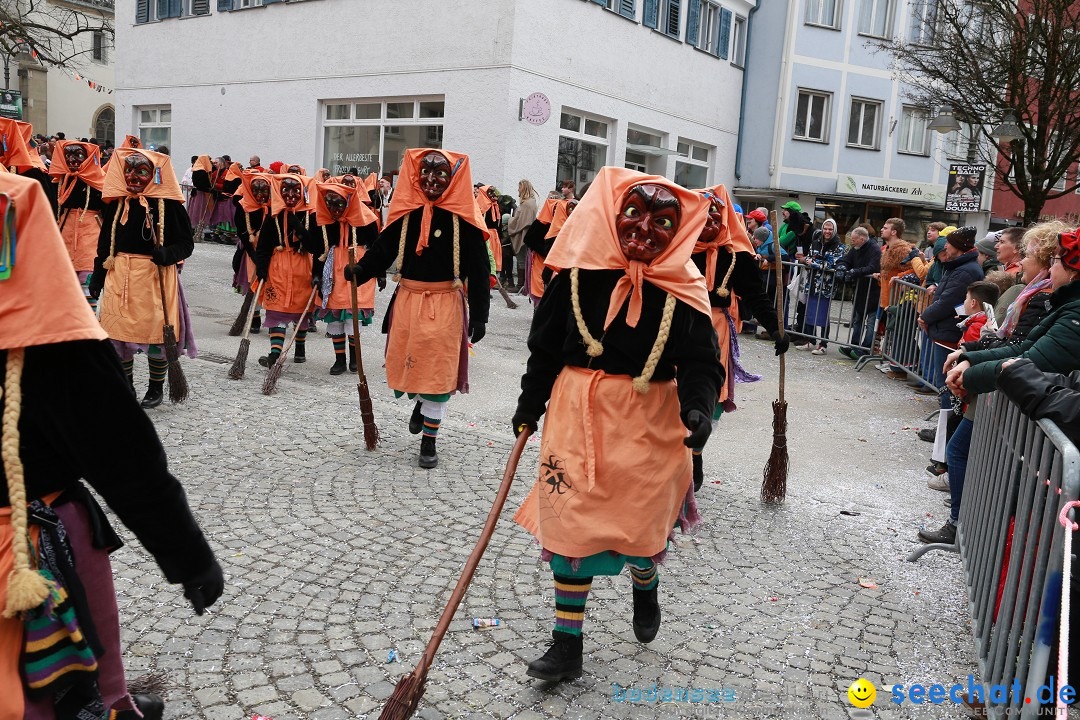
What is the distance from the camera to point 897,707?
3551 mm

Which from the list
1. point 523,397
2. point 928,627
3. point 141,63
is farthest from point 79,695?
point 141,63

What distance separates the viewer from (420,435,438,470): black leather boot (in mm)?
6281

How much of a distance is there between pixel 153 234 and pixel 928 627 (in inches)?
236

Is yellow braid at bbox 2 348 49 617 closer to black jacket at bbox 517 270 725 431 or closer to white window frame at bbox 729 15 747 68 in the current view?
black jacket at bbox 517 270 725 431

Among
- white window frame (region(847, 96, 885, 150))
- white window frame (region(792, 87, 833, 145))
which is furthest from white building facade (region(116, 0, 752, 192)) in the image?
white window frame (region(847, 96, 885, 150))

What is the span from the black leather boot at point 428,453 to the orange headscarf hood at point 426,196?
1.33 m

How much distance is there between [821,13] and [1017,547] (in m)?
25.4

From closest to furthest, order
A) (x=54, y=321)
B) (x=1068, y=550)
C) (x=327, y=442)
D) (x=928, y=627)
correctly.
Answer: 1. (x=54, y=321)
2. (x=1068, y=550)
3. (x=928, y=627)
4. (x=327, y=442)

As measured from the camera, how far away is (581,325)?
3.46 m

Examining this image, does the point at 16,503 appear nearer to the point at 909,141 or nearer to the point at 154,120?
the point at 154,120

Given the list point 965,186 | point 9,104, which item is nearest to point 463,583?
point 965,186

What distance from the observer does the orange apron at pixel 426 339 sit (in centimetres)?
632

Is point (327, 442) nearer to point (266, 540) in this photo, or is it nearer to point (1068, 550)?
point (266, 540)

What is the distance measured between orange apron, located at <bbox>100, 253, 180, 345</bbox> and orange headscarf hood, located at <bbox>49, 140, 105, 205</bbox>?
77.4 inches
